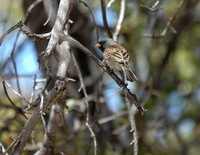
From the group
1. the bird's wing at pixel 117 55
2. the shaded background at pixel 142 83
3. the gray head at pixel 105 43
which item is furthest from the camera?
the shaded background at pixel 142 83

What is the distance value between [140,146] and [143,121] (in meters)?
0.50

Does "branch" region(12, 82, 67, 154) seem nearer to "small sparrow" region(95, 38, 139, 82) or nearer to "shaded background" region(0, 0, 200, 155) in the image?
"small sparrow" region(95, 38, 139, 82)

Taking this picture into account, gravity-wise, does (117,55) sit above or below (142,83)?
above

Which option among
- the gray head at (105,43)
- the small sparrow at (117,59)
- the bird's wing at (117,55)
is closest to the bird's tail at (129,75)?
the small sparrow at (117,59)

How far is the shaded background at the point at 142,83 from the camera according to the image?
4.54 metres

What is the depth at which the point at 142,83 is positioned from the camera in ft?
17.0

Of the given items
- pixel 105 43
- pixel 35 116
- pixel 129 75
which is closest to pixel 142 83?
pixel 105 43

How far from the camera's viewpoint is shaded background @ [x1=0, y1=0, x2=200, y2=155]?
4.54 m

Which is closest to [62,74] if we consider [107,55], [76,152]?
[107,55]

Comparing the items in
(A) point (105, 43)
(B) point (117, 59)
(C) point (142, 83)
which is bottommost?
(C) point (142, 83)

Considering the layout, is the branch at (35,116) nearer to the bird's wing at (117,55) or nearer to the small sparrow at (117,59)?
the small sparrow at (117,59)

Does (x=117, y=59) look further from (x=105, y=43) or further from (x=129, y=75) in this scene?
(x=105, y=43)

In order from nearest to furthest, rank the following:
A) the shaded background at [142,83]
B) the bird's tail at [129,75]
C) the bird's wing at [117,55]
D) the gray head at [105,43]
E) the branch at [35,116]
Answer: the branch at [35,116]
the bird's tail at [129,75]
the bird's wing at [117,55]
the gray head at [105,43]
the shaded background at [142,83]

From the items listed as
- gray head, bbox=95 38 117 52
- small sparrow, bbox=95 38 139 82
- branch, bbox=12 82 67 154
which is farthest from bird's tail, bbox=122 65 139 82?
branch, bbox=12 82 67 154
